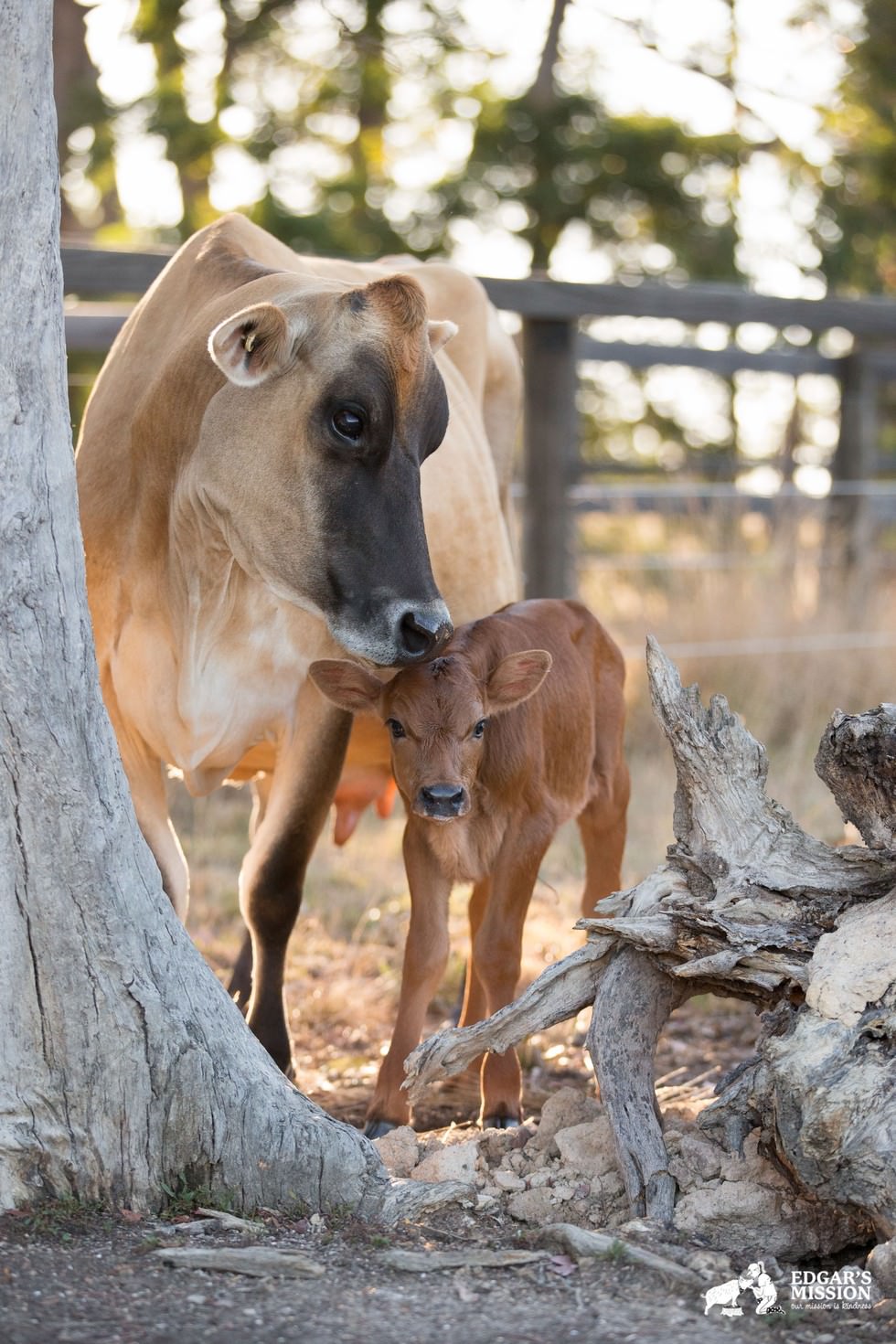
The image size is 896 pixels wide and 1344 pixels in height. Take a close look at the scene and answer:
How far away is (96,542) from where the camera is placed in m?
4.28

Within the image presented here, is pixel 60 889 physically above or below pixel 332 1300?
above

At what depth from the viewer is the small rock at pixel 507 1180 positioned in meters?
3.18

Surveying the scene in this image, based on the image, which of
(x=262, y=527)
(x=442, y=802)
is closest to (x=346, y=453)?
(x=262, y=527)

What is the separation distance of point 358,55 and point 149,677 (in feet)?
36.5

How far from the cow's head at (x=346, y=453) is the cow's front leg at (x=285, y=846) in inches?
19.0

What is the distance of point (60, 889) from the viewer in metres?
2.83

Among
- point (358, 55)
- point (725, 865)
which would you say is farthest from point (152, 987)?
point (358, 55)

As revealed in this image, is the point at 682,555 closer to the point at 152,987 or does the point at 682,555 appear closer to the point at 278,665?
the point at 278,665

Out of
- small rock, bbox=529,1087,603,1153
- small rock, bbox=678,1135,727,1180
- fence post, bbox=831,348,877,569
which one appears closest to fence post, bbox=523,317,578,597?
fence post, bbox=831,348,877,569

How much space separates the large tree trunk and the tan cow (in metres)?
0.85

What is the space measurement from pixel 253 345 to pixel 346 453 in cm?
32

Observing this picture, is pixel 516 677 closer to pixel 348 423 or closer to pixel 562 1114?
pixel 348 423

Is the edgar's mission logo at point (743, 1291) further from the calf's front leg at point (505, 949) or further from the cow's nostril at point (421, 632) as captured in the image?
the cow's nostril at point (421, 632)

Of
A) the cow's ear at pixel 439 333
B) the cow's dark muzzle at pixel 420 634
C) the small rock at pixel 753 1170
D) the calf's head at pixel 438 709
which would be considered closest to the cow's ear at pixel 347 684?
the calf's head at pixel 438 709
